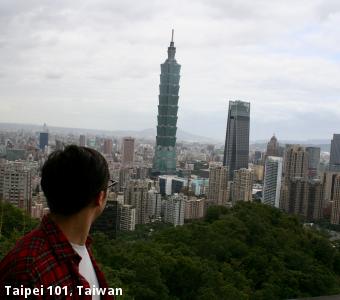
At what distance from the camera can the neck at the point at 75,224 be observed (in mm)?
595

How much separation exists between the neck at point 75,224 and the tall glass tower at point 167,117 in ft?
94.1

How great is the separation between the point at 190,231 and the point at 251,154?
2511 centimetres

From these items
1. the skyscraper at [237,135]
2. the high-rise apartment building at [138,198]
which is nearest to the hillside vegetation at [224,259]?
the high-rise apartment building at [138,198]

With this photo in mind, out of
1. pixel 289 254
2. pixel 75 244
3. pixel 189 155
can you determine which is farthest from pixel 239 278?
pixel 189 155

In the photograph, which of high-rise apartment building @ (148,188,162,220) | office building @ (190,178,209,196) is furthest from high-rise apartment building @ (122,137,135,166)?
A: high-rise apartment building @ (148,188,162,220)

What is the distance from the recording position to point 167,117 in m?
30.0

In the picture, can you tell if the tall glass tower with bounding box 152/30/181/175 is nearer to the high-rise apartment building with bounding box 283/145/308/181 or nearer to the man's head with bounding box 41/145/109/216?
the high-rise apartment building with bounding box 283/145/308/181

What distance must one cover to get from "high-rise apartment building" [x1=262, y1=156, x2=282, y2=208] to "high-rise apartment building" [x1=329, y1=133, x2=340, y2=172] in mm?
3777

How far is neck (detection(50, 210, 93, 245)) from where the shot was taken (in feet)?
1.95

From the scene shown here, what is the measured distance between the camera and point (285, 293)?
502 centimetres

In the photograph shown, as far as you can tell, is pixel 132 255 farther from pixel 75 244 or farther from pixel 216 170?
pixel 216 170

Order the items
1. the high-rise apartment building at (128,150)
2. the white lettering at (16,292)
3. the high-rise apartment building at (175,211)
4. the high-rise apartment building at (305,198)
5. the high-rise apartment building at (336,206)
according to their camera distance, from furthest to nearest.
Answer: the high-rise apartment building at (128,150) < the high-rise apartment building at (305,198) < the high-rise apartment building at (175,211) < the high-rise apartment building at (336,206) < the white lettering at (16,292)

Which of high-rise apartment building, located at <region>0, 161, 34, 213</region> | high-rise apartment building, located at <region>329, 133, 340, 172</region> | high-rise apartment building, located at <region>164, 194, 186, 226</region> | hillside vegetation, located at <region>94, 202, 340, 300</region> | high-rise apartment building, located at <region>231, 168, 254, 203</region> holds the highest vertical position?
high-rise apartment building, located at <region>329, 133, 340, 172</region>

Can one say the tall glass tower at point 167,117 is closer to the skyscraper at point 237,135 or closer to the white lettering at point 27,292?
the skyscraper at point 237,135
